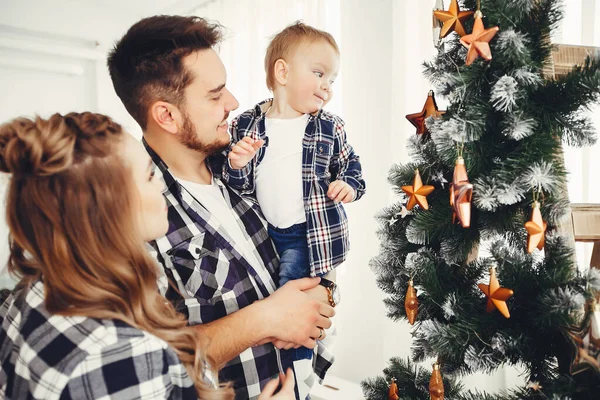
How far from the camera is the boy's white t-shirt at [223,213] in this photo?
121cm

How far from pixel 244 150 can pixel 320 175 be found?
26 cm

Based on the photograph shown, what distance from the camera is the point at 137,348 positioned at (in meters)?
0.66

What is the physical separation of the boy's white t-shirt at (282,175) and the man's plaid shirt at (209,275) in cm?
20

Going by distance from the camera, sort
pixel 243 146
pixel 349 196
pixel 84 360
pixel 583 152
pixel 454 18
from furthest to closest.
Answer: pixel 583 152, pixel 349 196, pixel 243 146, pixel 454 18, pixel 84 360

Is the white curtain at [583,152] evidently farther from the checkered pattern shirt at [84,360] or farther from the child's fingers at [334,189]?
the checkered pattern shirt at [84,360]

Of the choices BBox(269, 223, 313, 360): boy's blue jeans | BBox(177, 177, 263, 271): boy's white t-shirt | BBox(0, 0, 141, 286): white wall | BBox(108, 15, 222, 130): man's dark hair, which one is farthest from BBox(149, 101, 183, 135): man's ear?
BBox(0, 0, 141, 286): white wall

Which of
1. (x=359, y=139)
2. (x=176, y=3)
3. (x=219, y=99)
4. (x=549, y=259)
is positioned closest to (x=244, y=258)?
(x=219, y=99)

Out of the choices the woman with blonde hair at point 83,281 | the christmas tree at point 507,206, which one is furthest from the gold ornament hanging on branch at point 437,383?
the woman with blonde hair at point 83,281

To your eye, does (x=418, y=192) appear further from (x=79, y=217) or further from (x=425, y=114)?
(x=79, y=217)

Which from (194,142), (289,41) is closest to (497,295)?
(194,142)

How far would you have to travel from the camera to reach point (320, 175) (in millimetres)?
1332

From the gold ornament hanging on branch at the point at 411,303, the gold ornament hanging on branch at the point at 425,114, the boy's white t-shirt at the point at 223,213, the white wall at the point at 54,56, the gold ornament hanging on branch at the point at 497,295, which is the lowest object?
the gold ornament hanging on branch at the point at 411,303

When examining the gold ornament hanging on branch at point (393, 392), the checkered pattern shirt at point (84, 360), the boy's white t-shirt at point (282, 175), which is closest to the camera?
the checkered pattern shirt at point (84, 360)

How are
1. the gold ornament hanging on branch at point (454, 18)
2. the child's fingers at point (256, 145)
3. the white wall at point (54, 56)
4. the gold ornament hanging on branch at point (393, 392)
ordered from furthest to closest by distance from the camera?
the white wall at point (54, 56), the child's fingers at point (256, 145), the gold ornament hanging on branch at point (393, 392), the gold ornament hanging on branch at point (454, 18)
